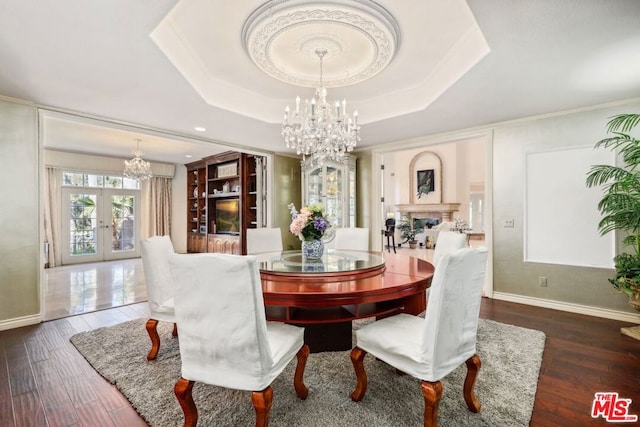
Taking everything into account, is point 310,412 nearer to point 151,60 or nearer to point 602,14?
point 151,60

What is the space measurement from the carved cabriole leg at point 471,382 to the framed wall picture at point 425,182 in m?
8.92

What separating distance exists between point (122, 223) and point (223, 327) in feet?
24.5

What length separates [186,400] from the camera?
1423 millimetres

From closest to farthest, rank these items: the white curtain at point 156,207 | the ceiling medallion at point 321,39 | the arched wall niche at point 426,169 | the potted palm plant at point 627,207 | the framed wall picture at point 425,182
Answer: the ceiling medallion at point 321,39 → the potted palm plant at point 627,207 → the white curtain at point 156,207 → the arched wall niche at point 426,169 → the framed wall picture at point 425,182

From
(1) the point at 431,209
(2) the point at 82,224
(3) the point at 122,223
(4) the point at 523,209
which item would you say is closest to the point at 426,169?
(1) the point at 431,209

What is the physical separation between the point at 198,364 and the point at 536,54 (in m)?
2.96

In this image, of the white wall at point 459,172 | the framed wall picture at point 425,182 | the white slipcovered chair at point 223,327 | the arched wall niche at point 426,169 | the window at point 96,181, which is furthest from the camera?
the framed wall picture at point 425,182

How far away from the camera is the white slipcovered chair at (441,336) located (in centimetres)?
137

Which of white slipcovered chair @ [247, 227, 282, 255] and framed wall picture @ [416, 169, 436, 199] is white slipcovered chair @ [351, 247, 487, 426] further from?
framed wall picture @ [416, 169, 436, 199]

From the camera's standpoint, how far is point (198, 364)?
1393mm

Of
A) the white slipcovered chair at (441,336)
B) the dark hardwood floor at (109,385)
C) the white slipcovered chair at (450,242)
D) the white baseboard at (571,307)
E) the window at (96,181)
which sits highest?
the window at (96,181)

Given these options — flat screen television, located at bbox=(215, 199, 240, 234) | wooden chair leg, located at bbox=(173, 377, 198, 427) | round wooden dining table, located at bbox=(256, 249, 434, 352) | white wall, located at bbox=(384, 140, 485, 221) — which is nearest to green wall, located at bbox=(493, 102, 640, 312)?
round wooden dining table, located at bbox=(256, 249, 434, 352)

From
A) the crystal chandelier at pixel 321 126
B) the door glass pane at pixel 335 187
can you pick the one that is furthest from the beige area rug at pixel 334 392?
the door glass pane at pixel 335 187

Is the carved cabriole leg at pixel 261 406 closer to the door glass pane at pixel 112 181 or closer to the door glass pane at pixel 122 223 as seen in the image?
the door glass pane at pixel 122 223
